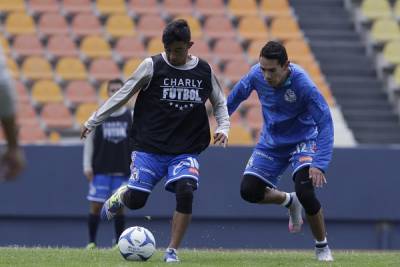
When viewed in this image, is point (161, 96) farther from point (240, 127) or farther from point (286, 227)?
point (240, 127)

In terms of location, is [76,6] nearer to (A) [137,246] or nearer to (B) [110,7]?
(B) [110,7]

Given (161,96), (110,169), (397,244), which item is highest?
(161,96)

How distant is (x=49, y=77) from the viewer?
20078 millimetres

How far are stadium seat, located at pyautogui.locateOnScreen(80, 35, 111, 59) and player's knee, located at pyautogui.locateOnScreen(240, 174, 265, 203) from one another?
34.2ft

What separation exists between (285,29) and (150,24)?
2741 mm

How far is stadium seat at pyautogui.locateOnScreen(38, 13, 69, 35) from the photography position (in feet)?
69.5

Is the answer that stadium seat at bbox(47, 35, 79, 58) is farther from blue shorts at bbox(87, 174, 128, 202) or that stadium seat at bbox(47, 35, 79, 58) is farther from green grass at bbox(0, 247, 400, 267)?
green grass at bbox(0, 247, 400, 267)

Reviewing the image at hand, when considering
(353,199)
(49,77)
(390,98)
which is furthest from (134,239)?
(390,98)

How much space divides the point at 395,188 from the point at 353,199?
66 centimetres

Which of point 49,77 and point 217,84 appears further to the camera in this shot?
point 49,77

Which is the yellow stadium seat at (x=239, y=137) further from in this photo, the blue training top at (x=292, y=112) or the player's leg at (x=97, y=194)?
the blue training top at (x=292, y=112)

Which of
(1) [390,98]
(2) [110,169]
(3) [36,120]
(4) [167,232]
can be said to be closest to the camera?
(2) [110,169]

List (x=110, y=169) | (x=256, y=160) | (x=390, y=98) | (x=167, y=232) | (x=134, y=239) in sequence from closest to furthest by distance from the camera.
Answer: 1. (x=134, y=239)
2. (x=256, y=160)
3. (x=110, y=169)
4. (x=167, y=232)
5. (x=390, y=98)

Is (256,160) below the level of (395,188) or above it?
above
